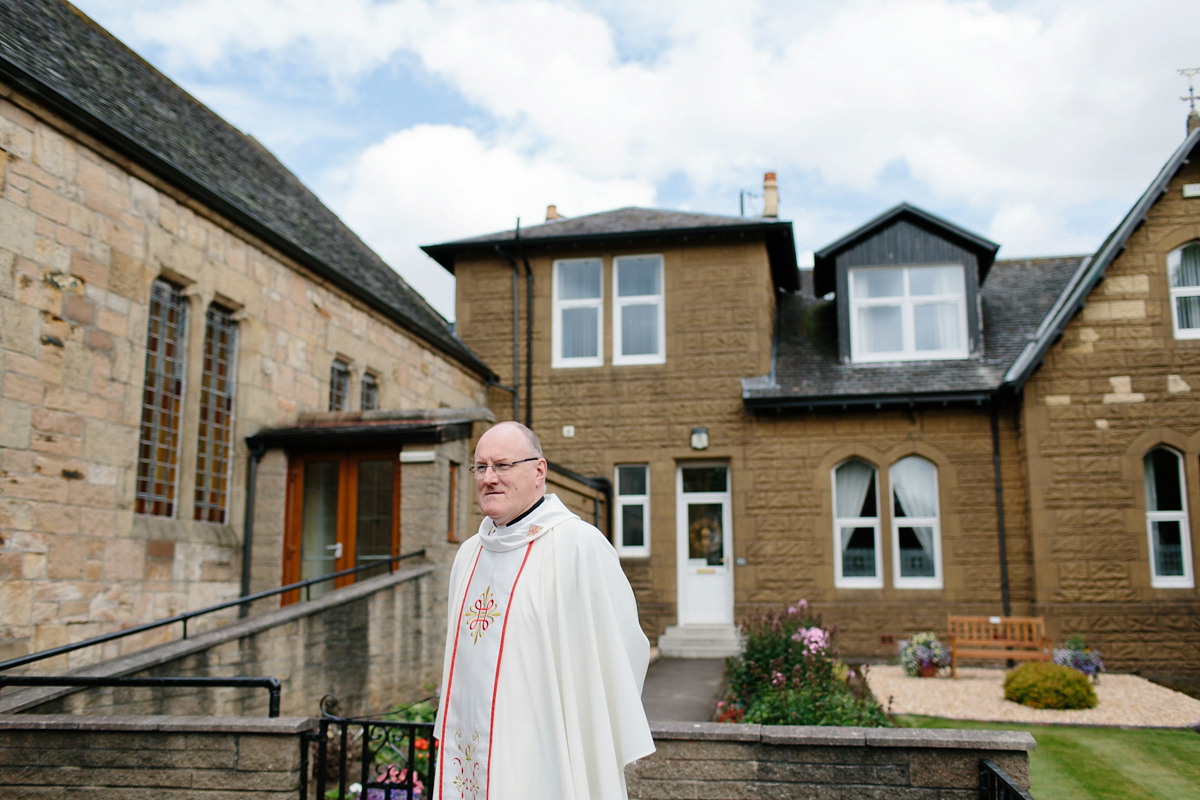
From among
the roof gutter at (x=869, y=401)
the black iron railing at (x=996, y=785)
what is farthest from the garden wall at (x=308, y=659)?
the roof gutter at (x=869, y=401)

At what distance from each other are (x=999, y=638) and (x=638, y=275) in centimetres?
807

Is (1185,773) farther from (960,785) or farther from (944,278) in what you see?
(944,278)

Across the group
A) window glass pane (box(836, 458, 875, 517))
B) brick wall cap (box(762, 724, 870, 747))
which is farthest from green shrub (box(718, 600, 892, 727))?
window glass pane (box(836, 458, 875, 517))

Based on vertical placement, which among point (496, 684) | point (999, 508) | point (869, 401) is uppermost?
point (869, 401)

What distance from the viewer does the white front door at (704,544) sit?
1562 centimetres

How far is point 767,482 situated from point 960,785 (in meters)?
10.7

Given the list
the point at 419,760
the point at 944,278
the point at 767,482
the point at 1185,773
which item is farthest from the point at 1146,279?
the point at 419,760

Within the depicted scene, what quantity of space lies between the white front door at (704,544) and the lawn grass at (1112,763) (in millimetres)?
6475

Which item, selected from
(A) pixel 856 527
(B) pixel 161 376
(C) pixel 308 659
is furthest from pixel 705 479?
(B) pixel 161 376

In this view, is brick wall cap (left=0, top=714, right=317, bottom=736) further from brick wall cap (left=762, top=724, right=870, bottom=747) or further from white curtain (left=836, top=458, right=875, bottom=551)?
white curtain (left=836, top=458, right=875, bottom=551)

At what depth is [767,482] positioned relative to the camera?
15.4 m

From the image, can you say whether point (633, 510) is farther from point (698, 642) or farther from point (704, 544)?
point (698, 642)

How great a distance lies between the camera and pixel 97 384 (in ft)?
27.5

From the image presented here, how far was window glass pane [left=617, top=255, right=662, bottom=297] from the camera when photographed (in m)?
16.6
